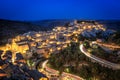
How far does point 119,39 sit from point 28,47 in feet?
54.7

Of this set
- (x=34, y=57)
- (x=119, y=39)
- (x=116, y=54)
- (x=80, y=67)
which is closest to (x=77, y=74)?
(x=80, y=67)

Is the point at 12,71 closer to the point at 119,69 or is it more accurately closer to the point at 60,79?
the point at 60,79

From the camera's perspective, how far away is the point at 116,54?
2525 centimetres

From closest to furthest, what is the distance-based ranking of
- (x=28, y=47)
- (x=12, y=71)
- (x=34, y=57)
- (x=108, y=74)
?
(x=12, y=71) → (x=108, y=74) → (x=34, y=57) → (x=28, y=47)

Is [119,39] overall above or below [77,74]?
above

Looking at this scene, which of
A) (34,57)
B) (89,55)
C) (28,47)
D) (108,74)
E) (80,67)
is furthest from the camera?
(28,47)

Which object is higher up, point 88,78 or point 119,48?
point 119,48

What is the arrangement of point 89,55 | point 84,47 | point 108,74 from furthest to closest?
1. point 84,47
2. point 89,55
3. point 108,74

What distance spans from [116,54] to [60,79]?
268 inches

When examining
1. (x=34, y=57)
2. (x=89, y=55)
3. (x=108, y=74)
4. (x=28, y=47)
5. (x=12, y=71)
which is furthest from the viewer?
(x=28, y=47)

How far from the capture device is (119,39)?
2870 cm

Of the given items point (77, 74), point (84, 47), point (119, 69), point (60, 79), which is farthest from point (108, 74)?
point (84, 47)

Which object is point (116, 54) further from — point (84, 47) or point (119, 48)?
point (84, 47)

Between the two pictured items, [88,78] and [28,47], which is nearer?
[88,78]
